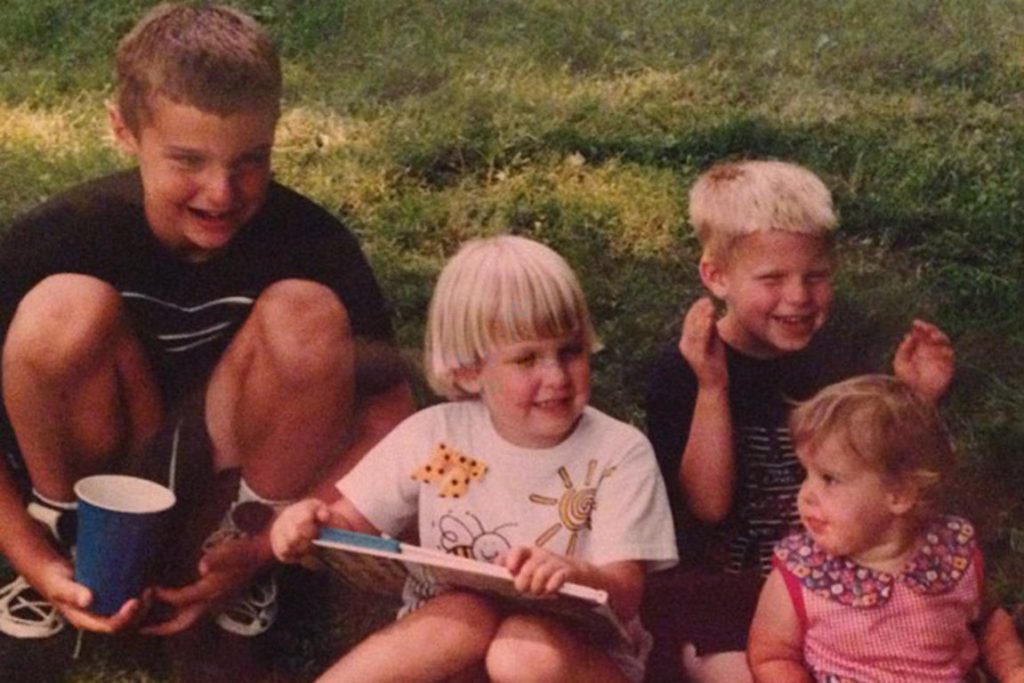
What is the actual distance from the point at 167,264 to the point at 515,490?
1.90ft

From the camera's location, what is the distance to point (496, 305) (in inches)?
86.6

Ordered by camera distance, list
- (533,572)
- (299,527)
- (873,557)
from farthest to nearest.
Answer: (873,557) → (299,527) → (533,572)

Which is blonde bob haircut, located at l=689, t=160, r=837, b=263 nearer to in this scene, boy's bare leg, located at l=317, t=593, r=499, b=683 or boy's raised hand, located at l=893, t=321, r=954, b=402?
boy's raised hand, located at l=893, t=321, r=954, b=402

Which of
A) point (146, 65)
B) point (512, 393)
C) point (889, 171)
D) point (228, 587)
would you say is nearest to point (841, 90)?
point (889, 171)

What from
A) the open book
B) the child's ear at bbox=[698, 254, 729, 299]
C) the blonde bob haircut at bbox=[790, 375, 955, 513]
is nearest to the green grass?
the child's ear at bbox=[698, 254, 729, 299]

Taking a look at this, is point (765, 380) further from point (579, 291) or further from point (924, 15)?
point (924, 15)

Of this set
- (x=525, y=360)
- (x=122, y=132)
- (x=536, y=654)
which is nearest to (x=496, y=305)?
(x=525, y=360)

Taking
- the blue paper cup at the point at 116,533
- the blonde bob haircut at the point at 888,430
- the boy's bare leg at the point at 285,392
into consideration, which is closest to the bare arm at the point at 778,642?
the blonde bob haircut at the point at 888,430

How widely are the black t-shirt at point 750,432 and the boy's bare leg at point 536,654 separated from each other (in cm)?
29

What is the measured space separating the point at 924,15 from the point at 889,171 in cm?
24

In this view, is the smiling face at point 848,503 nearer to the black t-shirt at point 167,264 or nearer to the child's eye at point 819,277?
the child's eye at point 819,277

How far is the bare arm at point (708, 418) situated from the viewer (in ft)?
7.63

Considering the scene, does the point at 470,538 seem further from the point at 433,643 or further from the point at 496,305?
the point at 496,305

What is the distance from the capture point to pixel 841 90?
244cm
